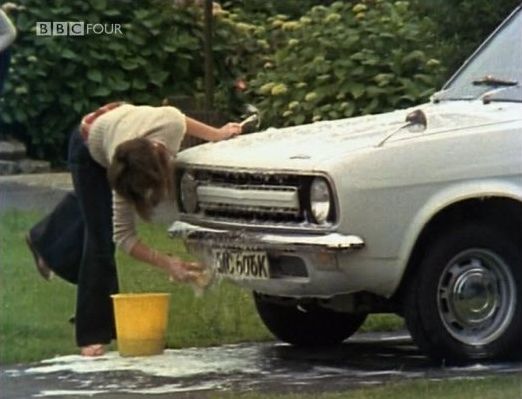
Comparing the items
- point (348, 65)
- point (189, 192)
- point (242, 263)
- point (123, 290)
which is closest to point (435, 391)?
point (242, 263)

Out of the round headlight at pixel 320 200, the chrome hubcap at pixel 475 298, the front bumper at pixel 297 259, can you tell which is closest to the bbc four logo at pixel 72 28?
the front bumper at pixel 297 259

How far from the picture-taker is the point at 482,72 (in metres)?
8.54

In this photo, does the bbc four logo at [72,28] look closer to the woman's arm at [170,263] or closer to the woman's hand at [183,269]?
the woman's arm at [170,263]

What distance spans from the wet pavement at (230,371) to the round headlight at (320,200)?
2.38 ft

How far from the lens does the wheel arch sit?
7.57 m

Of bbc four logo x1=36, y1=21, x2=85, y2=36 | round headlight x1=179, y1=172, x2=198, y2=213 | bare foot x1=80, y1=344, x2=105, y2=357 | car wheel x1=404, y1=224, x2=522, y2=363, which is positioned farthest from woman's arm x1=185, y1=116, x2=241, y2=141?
bbc four logo x1=36, y1=21, x2=85, y2=36

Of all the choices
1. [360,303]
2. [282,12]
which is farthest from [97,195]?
[282,12]

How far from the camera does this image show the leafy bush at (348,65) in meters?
9.88

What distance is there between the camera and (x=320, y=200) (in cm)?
743

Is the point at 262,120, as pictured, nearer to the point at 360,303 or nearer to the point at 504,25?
the point at 504,25

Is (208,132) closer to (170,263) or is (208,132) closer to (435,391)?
(170,263)

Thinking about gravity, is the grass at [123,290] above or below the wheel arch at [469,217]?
below

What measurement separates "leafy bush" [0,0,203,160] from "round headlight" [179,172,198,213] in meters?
2.11

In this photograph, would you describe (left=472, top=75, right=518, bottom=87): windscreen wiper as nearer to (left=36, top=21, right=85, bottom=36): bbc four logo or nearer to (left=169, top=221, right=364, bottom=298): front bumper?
(left=169, top=221, right=364, bottom=298): front bumper
